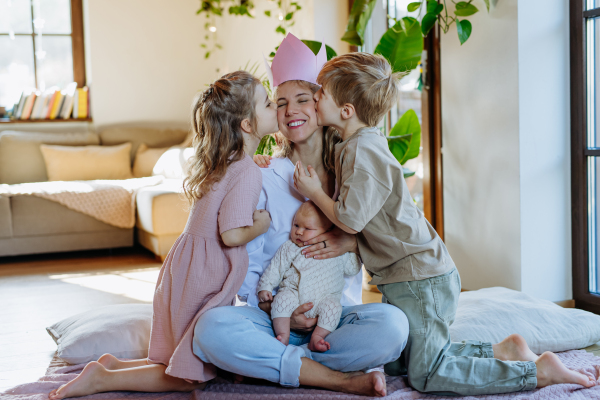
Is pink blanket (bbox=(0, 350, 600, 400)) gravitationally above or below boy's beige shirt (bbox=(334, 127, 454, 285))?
below

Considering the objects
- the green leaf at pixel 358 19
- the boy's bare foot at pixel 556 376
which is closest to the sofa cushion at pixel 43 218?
the green leaf at pixel 358 19

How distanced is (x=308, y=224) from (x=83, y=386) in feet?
2.47

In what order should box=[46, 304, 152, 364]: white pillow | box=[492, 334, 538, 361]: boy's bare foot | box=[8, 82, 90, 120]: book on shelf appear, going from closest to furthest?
box=[492, 334, 538, 361]: boy's bare foot → box=[46, 304, 152, 364]: white pillow → box=[8, 82, 90, 120]: book on shelf

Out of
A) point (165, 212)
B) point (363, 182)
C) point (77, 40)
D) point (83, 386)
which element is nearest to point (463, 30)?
point (363, 182)

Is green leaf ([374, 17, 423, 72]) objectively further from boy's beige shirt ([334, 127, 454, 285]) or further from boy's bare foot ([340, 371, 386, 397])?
boy's bare foot ([340, 371, 386, 397])

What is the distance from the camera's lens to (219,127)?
1613mm

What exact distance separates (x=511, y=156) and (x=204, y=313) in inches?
56.7

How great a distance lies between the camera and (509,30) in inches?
89.9

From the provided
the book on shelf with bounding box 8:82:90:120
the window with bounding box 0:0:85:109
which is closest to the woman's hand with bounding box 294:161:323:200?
the book on shelf with bounding box 8:82:90:120

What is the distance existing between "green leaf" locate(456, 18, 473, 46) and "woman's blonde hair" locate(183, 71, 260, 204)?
43.4 inches

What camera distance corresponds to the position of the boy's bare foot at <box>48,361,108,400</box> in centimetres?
159

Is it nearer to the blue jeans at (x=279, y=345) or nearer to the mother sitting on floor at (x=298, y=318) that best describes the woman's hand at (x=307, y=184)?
the mother sitting on floor at (x=298, y=318)

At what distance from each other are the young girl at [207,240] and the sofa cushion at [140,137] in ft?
11.7

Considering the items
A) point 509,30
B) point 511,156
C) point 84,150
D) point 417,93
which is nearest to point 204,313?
point 511,156
